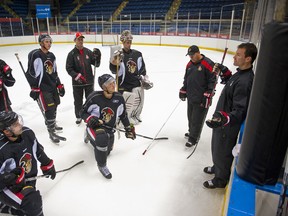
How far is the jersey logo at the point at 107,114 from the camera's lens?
2353 millimetres

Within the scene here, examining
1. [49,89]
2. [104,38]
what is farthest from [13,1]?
[49,89]

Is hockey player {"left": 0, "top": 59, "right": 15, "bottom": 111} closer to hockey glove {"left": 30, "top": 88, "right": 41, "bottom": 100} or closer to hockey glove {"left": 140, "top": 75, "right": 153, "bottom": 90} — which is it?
hockey glove {"left": 30, "top": 88, "right": 41, "bottom": 100}

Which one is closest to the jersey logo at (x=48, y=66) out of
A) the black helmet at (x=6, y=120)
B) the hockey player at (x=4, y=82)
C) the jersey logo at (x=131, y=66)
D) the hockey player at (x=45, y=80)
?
the hockey player at (x=45, y=80)

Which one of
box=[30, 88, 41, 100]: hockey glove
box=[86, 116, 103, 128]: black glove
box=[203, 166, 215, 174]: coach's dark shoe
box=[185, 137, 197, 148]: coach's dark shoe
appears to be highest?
box=[30, 88, 41, 100]: hockey glove

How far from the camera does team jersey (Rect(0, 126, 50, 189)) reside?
1.50m

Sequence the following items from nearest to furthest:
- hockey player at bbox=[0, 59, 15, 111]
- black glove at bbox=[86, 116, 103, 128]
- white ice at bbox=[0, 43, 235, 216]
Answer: white ice at bbox=[0, 43, 235, 216] → black glove at bbox=[86, 116, 103, 128] → hockey player at bbox=[0, 59, 15, 111]

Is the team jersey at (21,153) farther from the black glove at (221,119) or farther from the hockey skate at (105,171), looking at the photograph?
the black glove at (221,119)

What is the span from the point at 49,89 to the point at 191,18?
36.2 feet

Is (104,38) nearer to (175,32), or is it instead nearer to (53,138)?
(175,32)

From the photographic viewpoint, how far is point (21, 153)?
Answer: 1.56 metres

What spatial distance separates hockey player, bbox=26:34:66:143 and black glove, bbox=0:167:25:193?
1.38 meters

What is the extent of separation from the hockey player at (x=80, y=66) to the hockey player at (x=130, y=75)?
35 centimetres

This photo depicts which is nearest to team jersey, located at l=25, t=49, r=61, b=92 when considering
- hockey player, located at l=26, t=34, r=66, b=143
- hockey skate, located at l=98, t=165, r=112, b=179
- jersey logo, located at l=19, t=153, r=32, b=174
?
hockey player, located at l=26, t=34, r=66, b=143

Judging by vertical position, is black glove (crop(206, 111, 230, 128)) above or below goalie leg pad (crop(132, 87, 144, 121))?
above
